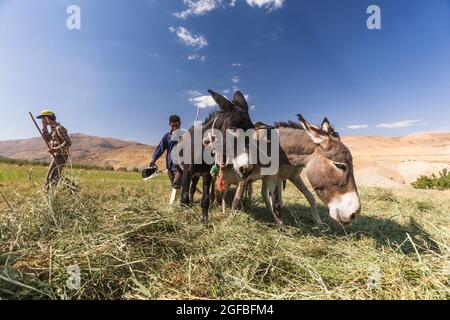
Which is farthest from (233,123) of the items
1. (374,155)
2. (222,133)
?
(374,155)

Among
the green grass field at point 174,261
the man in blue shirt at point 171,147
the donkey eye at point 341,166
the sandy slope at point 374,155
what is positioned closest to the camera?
the green grass field at point 174,261

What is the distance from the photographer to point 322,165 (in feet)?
12.8

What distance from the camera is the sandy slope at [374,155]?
19.2 metres

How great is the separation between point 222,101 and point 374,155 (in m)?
50.1

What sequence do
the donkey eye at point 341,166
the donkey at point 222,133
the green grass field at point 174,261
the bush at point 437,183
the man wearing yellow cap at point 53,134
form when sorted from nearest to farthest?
the green grass field at point 174,261 → the donkey eye at point 341,166 → the donkey at point 222,133 → the man wearing yellow cap at point 53,134 → the bush at point 437,183

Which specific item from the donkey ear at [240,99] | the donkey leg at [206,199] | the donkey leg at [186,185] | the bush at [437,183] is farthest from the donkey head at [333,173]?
the bush at [437,183]

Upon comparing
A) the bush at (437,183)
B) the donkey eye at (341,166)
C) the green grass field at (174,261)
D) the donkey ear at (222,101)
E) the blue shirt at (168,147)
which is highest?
the donkey ear at (222,101)

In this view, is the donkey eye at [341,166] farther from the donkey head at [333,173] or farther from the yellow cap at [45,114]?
the yellow cap at [45,114]

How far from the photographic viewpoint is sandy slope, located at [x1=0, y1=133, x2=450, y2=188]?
62.8ft

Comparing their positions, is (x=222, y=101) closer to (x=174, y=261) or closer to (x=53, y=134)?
(x=174, y=261)

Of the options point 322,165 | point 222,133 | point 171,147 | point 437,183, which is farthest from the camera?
point 437,183

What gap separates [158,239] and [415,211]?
19.2 feet

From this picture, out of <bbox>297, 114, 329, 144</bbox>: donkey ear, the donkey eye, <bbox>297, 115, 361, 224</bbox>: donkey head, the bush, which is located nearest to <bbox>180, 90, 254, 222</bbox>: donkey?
<bbox>297, 114, 329, 144</bbox>: donkey ear
